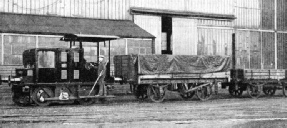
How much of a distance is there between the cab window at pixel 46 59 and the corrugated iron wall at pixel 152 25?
10.0 metres

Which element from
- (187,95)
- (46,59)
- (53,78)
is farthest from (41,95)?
(187,95)

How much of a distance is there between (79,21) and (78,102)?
23.8ft

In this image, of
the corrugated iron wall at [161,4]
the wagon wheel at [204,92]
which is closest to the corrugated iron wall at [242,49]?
the corrugated iron wall at [161,4]

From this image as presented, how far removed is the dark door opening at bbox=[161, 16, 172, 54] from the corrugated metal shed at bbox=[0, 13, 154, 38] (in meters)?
4.11

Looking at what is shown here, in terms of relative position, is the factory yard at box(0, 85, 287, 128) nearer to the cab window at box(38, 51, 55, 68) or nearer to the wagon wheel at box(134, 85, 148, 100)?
the cab window at box(38, 51, 55, 68)

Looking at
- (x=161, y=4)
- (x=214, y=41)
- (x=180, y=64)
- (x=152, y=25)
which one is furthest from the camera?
(x=214, y=41)

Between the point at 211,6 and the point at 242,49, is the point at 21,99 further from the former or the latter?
the point at 242,49

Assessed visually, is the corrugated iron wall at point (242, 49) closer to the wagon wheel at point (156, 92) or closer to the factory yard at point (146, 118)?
the wagon wheel at point (156, 92)

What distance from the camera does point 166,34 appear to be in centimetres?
3475

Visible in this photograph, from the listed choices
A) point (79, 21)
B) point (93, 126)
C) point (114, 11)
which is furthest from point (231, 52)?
point (93, 126)

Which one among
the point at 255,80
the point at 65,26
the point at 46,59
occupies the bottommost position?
the point at 255,80

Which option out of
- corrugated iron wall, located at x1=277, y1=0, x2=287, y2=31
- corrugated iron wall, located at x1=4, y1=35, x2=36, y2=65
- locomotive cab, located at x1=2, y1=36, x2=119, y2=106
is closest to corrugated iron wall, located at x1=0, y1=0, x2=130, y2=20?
corrugated iron wall, located at x1=4, y1=35, x2=36, y2=65

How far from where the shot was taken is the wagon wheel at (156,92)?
874 inches

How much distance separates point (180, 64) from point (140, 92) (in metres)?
2.43
